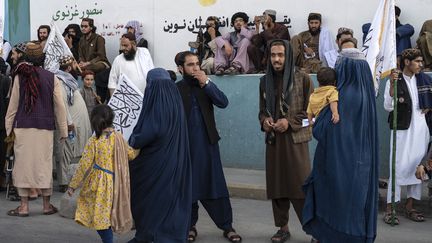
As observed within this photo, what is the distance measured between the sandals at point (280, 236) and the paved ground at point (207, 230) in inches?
3.5

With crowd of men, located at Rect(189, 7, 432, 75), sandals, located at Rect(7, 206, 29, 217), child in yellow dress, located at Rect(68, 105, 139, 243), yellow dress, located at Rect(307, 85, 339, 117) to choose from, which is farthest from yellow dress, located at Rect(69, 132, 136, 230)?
crowd of men, located at Rect(189, 7, 432, 75)

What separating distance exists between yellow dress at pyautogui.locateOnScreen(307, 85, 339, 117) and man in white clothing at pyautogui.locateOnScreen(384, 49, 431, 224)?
1844mm

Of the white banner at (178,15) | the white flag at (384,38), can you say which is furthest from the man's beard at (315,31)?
the white flag at (384,38)

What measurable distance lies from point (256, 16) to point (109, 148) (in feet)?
18.5

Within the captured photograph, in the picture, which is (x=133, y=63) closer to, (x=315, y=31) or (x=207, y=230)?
(x=315, y=31)

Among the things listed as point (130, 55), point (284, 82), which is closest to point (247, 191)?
point (130, 55)

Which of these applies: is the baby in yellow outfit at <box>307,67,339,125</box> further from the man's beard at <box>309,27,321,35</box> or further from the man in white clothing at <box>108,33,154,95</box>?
the man's beard at <box>309,27,321,35</box>

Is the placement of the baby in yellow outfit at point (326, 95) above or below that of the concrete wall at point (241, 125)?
above

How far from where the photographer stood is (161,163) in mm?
5242

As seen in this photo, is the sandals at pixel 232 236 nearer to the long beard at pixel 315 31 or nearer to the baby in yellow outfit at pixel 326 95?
the baby in yellow outfit at pixel 326 95

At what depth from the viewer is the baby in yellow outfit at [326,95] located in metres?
4.97

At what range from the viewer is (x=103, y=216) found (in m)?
5.26

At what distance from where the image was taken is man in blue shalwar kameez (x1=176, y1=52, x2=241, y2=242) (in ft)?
19.2

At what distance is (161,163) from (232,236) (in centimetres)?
115
